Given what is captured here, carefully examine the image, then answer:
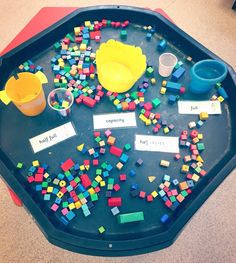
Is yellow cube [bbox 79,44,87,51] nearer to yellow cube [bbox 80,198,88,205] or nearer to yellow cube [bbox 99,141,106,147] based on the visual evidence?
yellow cube [bbox 99,141,106,147]

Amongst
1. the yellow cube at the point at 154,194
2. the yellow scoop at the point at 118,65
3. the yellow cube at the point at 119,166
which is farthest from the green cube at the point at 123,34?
the yellow cube at the point at 154,194

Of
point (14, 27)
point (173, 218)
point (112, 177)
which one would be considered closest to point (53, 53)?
point (112, 177)

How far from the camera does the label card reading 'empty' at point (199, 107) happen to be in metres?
1.11

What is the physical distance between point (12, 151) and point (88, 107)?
325 millimetres

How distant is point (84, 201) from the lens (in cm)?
95

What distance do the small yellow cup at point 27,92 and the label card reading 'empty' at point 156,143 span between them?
1.25ft

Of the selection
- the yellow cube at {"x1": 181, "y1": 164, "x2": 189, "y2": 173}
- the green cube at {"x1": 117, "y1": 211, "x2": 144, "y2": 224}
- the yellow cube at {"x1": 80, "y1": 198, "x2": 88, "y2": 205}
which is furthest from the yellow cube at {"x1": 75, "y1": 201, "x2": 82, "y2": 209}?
the yellow cube at {"x1": 181, "y1": 164, "x2": 189, "y2": 173}

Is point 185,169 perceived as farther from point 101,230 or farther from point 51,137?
point 51,137

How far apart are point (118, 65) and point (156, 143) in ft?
1.19

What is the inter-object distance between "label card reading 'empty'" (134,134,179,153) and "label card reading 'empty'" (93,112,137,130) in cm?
6

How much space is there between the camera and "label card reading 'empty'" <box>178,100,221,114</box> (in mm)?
1109

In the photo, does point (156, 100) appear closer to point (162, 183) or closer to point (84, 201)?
point (162, 183)

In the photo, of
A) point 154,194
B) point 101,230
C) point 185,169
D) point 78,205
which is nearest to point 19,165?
point 78,205

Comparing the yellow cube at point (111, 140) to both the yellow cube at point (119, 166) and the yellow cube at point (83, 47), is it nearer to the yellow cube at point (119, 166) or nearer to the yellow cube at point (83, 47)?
the yellow cube at point (119, 166)
